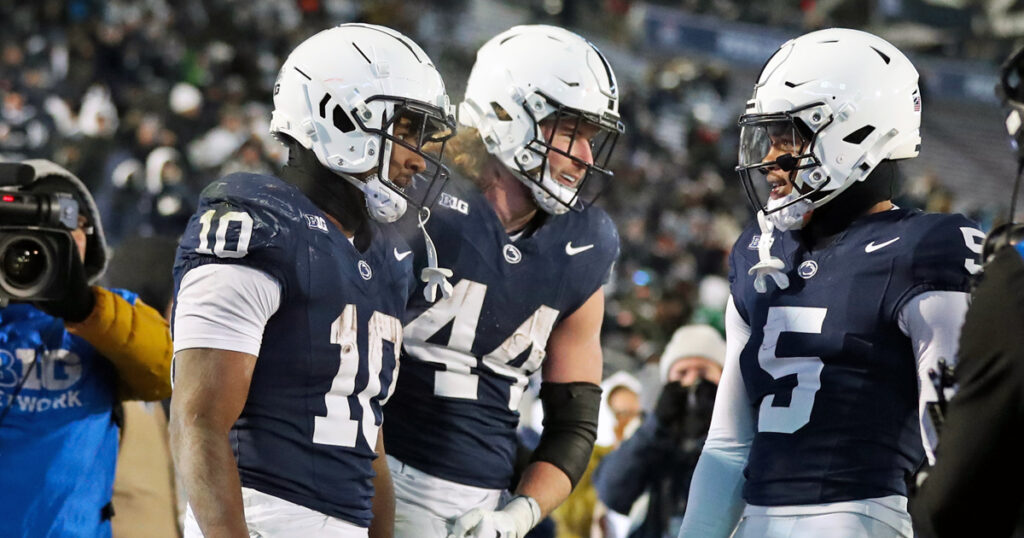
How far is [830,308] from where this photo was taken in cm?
261

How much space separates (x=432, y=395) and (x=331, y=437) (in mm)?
601

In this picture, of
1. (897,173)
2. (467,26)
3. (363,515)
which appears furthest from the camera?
(467,26)

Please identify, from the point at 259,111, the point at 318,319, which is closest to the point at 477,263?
the point at 318,319

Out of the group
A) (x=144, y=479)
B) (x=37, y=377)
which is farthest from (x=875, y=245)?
(x=144, y=479)

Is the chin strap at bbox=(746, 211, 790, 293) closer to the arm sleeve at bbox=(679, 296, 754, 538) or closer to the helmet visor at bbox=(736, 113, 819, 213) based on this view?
the helmet visor at bbox=(736, 113, 819, 213)

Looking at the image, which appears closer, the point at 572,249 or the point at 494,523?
the point at 494,523

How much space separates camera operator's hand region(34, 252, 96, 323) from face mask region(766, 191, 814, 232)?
1.67m

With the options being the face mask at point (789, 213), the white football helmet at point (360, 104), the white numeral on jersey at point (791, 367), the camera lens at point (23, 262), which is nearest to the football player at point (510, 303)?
the white football helmet at point (360, 104)

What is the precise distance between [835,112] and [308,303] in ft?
3.91

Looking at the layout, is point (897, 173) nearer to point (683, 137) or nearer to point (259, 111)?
point (259, 111)

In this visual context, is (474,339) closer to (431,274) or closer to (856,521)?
(431,274)

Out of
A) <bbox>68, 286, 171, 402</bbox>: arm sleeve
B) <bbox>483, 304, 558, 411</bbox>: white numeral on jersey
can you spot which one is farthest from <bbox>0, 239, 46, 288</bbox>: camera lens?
<bbox>483, 304, 558, 411</bbox>: white numeral on jersey

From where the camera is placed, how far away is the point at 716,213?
15.9 metres

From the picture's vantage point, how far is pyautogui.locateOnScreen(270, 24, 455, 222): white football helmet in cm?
267
